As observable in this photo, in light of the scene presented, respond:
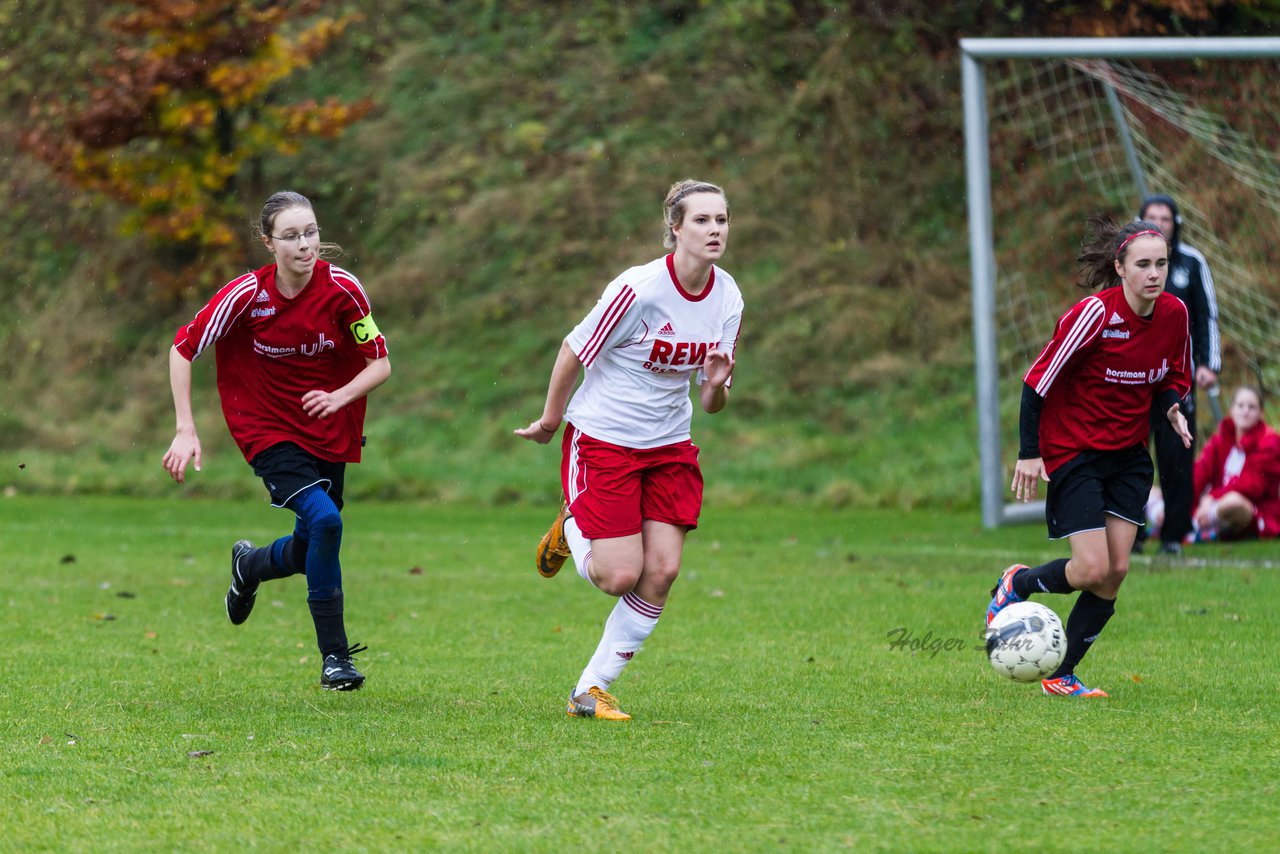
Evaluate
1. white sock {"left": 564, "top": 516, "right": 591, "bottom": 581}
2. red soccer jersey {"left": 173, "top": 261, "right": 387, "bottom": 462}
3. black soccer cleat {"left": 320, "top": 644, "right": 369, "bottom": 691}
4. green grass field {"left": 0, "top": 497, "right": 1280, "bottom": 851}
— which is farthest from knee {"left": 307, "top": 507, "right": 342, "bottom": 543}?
white sock {"left": 564, "top": 516, "right": 591, "bottom": 581}

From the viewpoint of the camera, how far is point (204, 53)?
60.2 feet

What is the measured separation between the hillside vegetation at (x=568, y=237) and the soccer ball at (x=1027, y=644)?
8.43 meters

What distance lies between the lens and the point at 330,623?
6.00m

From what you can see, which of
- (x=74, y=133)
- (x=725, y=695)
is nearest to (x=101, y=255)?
(x=74, y=133)

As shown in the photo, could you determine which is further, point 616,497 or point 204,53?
point 204,53

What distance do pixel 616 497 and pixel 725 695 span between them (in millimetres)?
1015

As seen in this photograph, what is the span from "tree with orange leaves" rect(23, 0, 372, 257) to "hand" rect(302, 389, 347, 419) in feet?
42.4

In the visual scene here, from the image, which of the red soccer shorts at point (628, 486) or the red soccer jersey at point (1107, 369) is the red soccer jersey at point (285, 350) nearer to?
the red soccer shorts at point (628, 486)

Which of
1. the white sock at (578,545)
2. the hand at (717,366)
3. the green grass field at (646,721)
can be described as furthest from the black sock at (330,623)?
the hand at (717,366)

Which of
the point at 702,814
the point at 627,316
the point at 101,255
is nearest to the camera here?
the point at 702,814

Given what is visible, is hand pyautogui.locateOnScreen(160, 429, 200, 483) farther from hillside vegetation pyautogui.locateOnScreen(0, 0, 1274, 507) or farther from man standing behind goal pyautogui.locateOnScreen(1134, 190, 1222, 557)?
hillside vegetation pyautogui.locateOnScreen(0, 0, 1274, 507)

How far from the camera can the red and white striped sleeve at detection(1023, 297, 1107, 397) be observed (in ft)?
19.5

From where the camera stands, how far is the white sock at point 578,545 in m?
5.63

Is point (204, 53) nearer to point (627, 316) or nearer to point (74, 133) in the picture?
point (74, 133)
